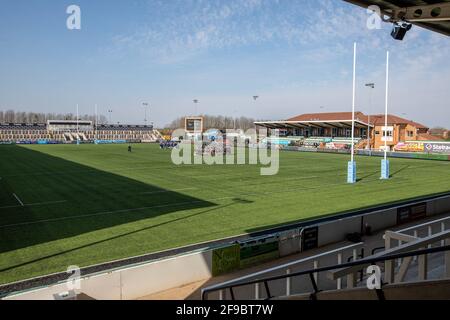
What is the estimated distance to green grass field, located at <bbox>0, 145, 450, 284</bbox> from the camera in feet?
44.1

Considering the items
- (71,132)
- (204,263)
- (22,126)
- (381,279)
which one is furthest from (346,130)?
(22,126)

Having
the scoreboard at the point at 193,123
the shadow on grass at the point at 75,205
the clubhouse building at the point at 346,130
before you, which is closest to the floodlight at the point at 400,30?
the shadow on grass at the point at 75,205

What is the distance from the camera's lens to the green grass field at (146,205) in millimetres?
13430

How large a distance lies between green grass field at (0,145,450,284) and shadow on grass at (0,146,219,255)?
0.05 m

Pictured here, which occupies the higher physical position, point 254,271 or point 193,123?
point 193,123

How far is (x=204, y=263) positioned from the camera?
11.0m

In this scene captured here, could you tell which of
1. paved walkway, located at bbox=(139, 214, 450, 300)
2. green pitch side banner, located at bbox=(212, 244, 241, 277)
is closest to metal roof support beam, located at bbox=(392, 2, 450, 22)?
paved walkway, located at bbox=(139, 214, 450, 300)

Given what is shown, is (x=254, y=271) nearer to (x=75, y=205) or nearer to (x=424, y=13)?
(x=424, y=13)

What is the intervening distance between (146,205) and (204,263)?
33.1 ft

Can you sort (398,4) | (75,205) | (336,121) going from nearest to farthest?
1. (398,4)
2. (75,205)
3. (336,121)

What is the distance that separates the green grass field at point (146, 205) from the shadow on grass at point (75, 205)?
5cm

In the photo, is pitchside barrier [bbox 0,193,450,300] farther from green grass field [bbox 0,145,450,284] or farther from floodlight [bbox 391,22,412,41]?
floodlight [bbox 391,22,412,41]

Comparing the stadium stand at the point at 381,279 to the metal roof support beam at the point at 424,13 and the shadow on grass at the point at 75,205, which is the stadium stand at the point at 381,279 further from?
the shadow on grass at the point at 75,205
